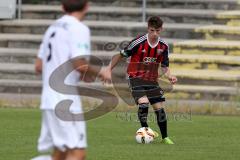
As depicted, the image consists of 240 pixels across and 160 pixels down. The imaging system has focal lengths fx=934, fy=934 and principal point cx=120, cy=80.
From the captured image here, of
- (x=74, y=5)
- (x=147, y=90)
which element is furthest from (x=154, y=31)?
(x=74, y=5)

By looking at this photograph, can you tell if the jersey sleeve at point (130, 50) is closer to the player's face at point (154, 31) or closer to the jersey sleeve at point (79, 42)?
the player's face at point (154, 31)

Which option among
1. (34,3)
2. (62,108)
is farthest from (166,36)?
(62,108)

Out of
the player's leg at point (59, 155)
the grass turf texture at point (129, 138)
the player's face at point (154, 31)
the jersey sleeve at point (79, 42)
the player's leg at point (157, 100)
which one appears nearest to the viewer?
the jersey sleeve at point (79, 42)

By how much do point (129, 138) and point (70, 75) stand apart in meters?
5.97

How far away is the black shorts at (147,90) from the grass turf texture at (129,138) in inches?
25.7

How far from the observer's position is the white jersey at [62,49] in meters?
7.84

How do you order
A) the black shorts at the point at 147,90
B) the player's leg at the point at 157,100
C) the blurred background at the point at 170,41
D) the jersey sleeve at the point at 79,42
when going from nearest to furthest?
the jersey sleeve at the point at 79,42 → the player's leg at the point at 157,100 → the black shorts at the point at 147,90 → the blurred background at the point at 170,41

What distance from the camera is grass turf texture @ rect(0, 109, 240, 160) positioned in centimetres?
1178

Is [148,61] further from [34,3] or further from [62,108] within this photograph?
[34,3]

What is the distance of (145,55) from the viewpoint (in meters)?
13.7

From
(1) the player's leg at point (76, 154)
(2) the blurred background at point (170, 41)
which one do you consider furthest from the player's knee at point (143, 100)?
(1) the player's leg at point (76, 154)

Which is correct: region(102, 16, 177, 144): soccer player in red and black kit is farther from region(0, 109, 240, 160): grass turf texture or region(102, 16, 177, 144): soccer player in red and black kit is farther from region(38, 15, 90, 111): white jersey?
region(38, 15, 90, 111): white jersey

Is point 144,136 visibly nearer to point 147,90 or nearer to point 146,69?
point 147,90

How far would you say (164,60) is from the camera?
1375 cm
